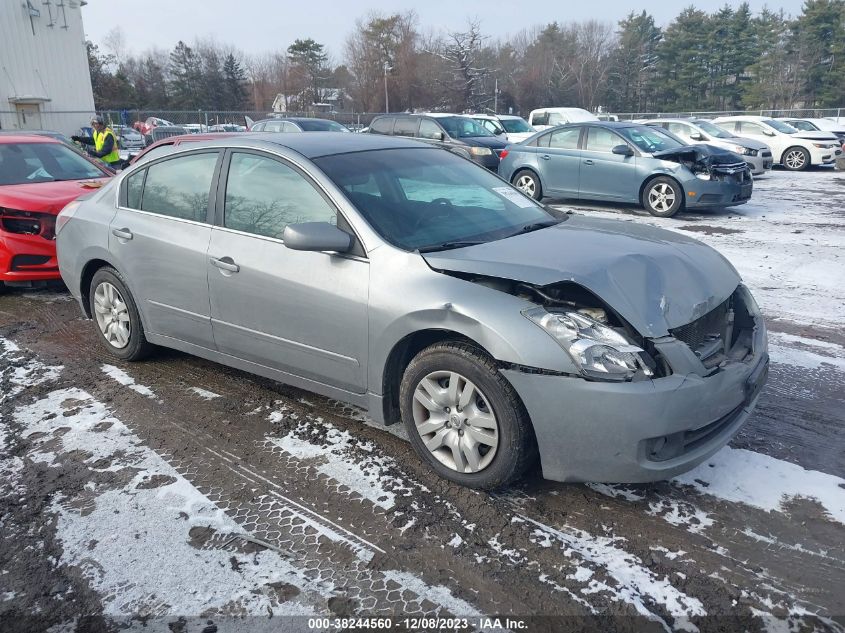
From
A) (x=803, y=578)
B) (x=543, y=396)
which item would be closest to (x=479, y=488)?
(x=543, y=396)

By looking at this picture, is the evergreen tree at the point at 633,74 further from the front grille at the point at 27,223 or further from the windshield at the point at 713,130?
the front grille at the point at 27,223

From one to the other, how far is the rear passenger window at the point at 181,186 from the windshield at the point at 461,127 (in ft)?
44.6

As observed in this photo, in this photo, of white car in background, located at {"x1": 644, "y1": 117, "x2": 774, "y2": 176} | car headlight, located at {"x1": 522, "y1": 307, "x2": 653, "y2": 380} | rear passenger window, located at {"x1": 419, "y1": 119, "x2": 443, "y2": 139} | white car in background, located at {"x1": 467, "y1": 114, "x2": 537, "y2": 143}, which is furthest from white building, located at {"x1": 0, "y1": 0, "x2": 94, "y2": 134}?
car headlight, located at {"x1": 522, "y1": 307, "x2": 653, "y2": 380}

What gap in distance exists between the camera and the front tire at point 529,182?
13320 millimetres

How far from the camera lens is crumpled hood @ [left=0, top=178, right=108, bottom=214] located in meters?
6.64

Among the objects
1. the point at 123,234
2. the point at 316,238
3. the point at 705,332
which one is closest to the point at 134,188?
the point at 123,234

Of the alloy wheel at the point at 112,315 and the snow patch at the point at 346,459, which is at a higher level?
the alloy wheel at the point at 112,315

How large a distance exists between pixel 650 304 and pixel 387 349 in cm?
130

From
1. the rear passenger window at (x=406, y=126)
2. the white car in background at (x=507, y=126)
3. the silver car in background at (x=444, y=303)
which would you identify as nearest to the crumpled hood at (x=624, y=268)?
the silver car in background at (x=444, y=303)

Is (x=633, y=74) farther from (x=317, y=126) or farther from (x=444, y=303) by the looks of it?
(x=444, y=303)

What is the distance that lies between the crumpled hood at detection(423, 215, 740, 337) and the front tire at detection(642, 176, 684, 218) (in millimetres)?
8074

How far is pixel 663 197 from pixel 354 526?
10135 millimetres

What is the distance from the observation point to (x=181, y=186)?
14.7ft

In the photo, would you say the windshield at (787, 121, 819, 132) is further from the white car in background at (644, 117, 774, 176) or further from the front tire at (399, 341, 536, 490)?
the front tire at (399, 341, 536, 490)
